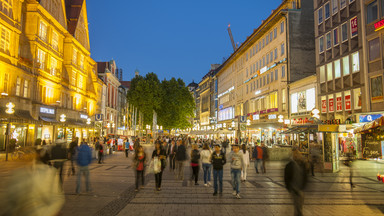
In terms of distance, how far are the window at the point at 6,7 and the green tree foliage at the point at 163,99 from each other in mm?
35913

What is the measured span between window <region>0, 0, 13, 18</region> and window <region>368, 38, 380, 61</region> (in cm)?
3044

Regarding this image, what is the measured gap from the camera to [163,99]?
67000mm

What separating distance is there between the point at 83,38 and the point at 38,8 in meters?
16.1

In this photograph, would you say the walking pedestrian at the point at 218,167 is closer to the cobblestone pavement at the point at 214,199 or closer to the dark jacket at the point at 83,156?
the cobblestone pavement at the point at 214,199

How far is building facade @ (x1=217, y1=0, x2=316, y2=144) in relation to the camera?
40812 mm

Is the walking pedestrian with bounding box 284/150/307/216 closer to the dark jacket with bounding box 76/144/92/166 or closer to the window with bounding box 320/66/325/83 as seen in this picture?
the dark jacket with bounding box 76/144/92/166

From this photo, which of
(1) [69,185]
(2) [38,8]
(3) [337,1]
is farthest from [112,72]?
(1) [69,185]

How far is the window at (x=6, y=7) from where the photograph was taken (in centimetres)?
2581

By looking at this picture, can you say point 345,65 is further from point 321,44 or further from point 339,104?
point 321,44

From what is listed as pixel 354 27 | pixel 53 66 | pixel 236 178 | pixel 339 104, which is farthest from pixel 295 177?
pixel 53 66

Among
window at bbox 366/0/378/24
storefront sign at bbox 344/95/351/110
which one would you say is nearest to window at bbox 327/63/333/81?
storefront sign at bbox 344/95/351/110

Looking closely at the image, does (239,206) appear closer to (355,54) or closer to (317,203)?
(317,203)

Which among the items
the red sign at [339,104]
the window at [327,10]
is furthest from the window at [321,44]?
the red sign at [339,104]

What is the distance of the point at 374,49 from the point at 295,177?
23457mm
